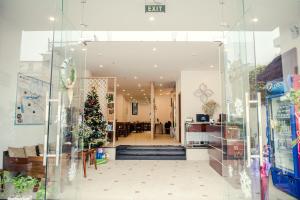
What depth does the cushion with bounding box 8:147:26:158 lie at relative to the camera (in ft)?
15.6

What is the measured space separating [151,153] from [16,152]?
5.08m

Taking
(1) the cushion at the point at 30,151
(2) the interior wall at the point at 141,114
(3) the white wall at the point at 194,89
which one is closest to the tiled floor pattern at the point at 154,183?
(1) the cushion at the point at 30,151

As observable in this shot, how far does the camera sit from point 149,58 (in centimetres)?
793

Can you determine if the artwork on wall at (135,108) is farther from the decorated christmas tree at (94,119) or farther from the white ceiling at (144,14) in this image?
the white ceiling at (144,14)

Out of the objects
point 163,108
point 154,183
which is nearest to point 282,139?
point 154,183

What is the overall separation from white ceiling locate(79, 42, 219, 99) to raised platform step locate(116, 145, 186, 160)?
3219 millimetres

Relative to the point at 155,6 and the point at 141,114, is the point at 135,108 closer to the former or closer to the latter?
the point at 141,114

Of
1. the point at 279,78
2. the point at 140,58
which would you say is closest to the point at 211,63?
the point at 140,58

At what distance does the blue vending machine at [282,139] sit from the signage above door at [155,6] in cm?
258

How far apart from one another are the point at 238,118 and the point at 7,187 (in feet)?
13.3

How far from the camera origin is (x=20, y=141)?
523cm

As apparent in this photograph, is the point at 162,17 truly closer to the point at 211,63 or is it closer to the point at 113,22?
the point at 113,22

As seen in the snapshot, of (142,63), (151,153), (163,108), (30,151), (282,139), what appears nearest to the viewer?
(282,139)

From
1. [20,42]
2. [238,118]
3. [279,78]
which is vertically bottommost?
[238,118]
